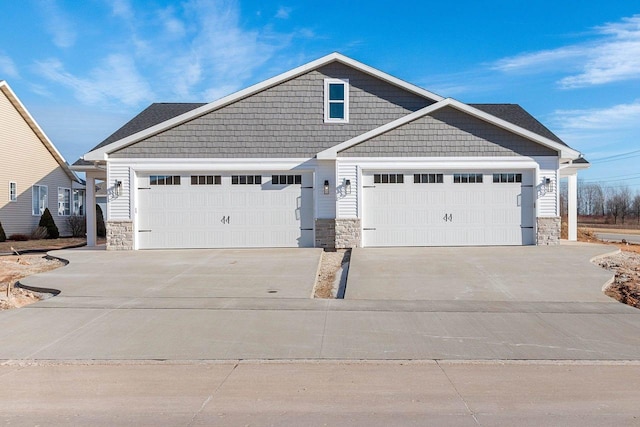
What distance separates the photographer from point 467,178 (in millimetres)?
15938

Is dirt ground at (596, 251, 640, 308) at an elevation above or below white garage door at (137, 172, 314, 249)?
below

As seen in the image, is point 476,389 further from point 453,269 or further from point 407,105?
point 407,105

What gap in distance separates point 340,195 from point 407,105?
12.8 feet

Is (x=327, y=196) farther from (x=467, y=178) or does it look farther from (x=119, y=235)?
(x=119, y=235)

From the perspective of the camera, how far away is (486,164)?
15.8m

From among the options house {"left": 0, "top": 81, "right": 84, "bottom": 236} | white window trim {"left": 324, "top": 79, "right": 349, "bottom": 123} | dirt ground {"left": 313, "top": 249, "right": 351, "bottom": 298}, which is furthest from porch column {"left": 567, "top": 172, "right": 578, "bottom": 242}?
house {"left": 0, "top": 81, "right": 84, "bottom": 236}

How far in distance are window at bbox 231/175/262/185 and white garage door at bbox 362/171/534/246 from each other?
3.39 metres

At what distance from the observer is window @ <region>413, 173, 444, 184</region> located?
52.1 feet

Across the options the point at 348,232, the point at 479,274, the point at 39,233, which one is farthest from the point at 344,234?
the point at 39,233

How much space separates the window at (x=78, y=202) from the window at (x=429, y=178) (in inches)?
913

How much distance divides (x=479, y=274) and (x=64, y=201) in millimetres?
25895

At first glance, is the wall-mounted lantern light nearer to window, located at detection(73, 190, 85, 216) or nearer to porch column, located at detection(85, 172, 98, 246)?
porch column, located at detection(85, 172, 98, 246)

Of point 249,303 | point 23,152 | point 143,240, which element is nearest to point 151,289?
point 249,303

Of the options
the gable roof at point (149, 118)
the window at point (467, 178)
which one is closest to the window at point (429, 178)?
the window at point (467, 178)
